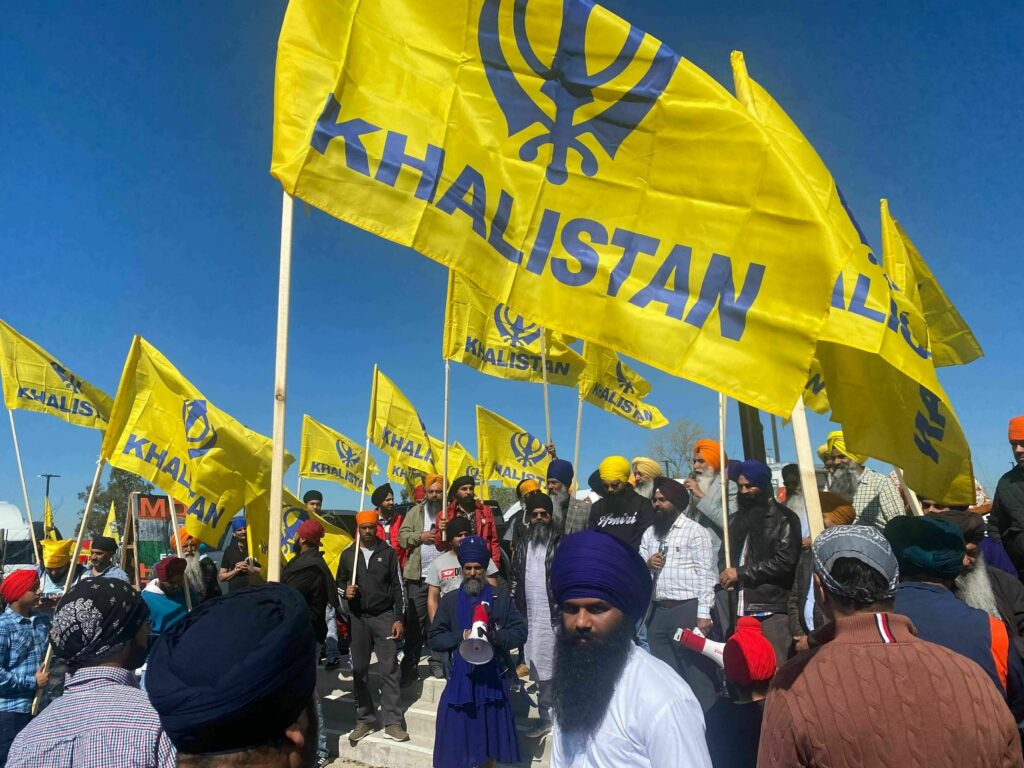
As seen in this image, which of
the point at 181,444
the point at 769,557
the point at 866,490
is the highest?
the point at 181,444

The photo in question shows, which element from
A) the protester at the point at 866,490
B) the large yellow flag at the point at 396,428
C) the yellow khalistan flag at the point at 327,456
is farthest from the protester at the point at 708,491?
the yellow khalistan flag at the point at 327,456

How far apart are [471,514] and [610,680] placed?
6.43m

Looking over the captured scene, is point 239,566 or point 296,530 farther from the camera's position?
point 296,530

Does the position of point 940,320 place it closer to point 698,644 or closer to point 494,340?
point 698,644

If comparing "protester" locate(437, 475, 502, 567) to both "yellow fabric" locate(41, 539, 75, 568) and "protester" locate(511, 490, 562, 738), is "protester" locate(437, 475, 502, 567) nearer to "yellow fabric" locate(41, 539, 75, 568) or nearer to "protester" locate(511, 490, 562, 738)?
"protester" locate(511, 490, 562, 738)

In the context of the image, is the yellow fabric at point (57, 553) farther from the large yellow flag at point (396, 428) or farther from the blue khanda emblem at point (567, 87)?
the blue khanda emblem at point (567, 87)

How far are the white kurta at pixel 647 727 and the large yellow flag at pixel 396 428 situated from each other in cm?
915

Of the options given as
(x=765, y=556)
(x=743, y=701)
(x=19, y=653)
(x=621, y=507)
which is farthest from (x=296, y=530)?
(x=743, y=701)

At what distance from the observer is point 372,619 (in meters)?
7.10

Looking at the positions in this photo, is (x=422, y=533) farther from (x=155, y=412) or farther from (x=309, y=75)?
(x=309, y=75)

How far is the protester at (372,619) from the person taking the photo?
6.62 m

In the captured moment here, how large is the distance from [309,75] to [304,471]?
10.8 m

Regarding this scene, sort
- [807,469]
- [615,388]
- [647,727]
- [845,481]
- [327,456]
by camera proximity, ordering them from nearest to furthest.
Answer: [647,727] → [807,469] → [845,481] → [615,388] → [327,456]

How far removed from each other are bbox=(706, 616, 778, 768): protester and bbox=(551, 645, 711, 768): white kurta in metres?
0.41
